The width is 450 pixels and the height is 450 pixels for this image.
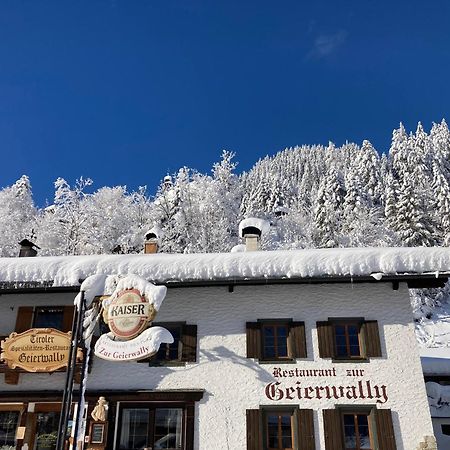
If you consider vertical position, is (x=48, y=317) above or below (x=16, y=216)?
below

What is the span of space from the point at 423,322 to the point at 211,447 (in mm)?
28062

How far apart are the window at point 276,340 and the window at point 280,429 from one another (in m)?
1.37

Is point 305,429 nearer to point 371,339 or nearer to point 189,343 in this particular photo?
point 371,339

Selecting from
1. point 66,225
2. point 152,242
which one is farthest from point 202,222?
point 152,242

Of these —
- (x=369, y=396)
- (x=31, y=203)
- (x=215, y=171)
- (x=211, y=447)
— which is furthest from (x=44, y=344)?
(x=31, y=203)

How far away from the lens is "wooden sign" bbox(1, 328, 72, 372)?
1257 cm

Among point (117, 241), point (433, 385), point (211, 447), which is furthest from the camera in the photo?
point (117, 241)

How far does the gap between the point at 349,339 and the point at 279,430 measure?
310 cm

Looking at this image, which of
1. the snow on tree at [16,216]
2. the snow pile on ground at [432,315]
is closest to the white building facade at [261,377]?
the snow pile on ground at [432,315]

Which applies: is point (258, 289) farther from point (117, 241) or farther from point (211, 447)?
point (117, 241)

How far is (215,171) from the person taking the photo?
43844 millimetres

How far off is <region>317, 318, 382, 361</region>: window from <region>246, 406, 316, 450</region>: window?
5.66ft

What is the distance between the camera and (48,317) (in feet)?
46.9

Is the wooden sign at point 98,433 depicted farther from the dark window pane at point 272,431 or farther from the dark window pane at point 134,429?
the dark window pane at point 272,431
